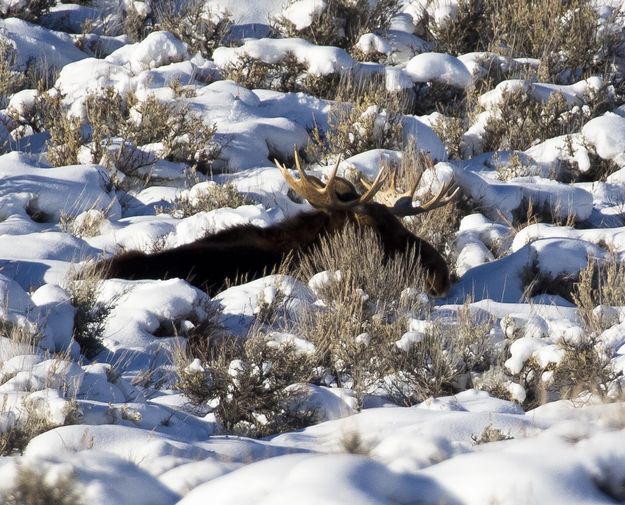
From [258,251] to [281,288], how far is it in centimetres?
116

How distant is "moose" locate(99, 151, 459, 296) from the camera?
877cm

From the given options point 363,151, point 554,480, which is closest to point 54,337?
point 554,480

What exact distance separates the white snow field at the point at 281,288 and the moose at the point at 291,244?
26 centimetres

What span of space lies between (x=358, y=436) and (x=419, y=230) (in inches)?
239

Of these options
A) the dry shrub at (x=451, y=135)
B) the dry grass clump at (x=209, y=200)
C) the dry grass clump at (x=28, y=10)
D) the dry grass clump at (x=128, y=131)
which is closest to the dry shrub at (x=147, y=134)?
the dry grass clump at (x=128, y=131)

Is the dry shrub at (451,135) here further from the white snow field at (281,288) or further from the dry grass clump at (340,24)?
the dry grass clump at (340,24)

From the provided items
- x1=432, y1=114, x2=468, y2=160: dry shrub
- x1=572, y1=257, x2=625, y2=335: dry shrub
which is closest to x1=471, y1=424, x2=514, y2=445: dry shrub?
x1=572, y1=257, x2=625, y2=335: dry shrub

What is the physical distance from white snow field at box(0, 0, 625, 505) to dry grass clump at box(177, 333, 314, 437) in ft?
0.08

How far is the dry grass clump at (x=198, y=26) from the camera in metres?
15.2

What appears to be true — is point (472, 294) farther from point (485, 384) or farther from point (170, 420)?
point (170, 420)

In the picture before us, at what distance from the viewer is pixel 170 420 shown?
534cm

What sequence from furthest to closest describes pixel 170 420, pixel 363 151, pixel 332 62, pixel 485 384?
pixel 332 62
pixel 363 151
pixel 485 384
pixel 170 420

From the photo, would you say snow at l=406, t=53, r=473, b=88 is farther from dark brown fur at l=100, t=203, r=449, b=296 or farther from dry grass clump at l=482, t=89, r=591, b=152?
dark brown fur at l=100, t=203, r=449, b=296

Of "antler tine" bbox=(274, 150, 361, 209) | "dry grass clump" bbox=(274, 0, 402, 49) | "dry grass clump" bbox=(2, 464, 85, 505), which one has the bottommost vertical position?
"antler tine" bbox=(274, 150, 361, 209)
